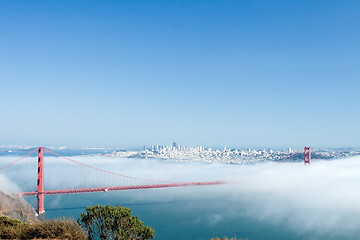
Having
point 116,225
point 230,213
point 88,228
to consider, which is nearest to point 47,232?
point 88,228

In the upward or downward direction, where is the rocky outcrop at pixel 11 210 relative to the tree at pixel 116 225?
downward

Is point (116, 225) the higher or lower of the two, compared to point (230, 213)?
higher

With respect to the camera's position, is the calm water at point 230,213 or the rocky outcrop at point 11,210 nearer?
the rocky outcrop at point 11,210

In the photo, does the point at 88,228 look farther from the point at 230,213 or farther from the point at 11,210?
the point at 230,213

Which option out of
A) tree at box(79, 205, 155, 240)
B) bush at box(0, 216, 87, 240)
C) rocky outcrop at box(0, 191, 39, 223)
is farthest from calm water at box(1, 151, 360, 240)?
bush at box(0, 216, 87, 240)

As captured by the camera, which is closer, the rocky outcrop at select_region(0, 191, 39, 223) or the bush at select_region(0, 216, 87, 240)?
the bush at select_region(0, 216, 87, 240)

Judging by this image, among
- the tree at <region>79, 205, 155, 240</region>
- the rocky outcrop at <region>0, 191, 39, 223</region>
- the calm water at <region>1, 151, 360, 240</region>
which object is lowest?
the calm water at <region>1, 151, 360, 240</region>

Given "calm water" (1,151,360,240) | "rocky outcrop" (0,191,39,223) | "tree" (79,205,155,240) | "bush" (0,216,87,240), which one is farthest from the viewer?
"calm water" (1,151,360,240)

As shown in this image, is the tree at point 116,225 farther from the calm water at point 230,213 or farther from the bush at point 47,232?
the calm water at point 230,213

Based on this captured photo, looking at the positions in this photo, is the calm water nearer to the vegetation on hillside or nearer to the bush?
the vegetation on hillside

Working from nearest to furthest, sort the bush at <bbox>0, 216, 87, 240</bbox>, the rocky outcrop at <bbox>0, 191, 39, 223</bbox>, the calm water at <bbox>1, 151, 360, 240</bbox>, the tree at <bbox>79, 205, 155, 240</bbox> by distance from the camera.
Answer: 1. the bush at <bbox>0, 216, 87, 240</bbox>
2. the tree at <bbox>79, 205, 155, 240</bbox>
3. the rocky outcrop at <bbox>0, 191, 39, 223</bbox>
4. the calm water at <bbox>1, 151, 360, 240</bbox>

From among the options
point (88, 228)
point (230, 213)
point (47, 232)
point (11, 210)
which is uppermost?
point (47, 232)

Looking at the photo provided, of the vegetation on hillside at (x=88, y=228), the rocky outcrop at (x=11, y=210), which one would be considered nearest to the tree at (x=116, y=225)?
the vegetation on hillside at (x=88, y=228)

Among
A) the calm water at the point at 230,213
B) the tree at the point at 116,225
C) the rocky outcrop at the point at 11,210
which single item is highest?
the tree at the point at 116,225
